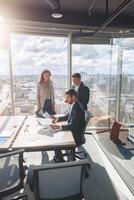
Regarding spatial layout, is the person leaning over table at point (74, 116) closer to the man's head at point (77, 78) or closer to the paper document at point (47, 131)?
the paper document at point (47, 131)

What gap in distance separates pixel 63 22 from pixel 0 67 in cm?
184

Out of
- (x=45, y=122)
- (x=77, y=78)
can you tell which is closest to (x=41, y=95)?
(x=77, y=78)

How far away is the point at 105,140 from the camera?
16.4 ft

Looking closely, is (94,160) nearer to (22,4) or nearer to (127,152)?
(127,152)

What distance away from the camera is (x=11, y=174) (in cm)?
242

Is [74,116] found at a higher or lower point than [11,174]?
higher

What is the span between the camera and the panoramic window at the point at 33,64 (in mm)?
5289

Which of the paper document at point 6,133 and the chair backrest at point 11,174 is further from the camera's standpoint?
the paper document at point 6,133

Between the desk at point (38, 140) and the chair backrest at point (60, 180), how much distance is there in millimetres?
650

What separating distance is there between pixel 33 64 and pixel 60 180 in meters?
4.00

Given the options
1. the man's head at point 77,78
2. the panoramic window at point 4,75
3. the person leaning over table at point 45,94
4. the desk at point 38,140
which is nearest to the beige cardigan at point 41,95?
the person leaning over table at point 45,94

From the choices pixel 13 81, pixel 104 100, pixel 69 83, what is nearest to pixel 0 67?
pixel 13 81

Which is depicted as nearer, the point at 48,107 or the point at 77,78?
the point at 77,78

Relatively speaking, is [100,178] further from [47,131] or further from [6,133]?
[6,133]
